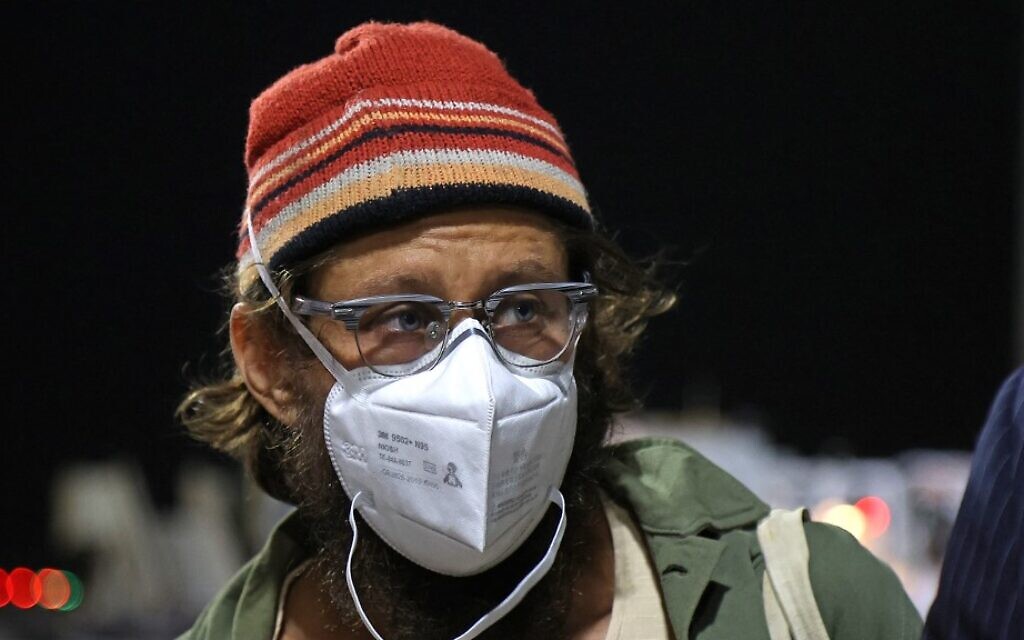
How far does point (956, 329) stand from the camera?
523 centimetres

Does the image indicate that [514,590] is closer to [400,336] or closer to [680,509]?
[680,509]

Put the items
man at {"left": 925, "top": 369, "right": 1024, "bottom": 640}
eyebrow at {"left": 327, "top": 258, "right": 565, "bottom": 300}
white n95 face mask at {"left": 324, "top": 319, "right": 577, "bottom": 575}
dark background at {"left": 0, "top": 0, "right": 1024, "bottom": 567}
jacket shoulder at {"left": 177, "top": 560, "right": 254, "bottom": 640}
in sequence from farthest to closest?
dark background at {"left": 0, "top": 0, "right": 1024, "bottom": 567}, jacket shoulder at {"left": 177, "top": 560, "right": 254, "bottom": 640}, eyebrow at {"left": 327, "top": 258, "right": 565, "bottom": 300}, white n95 face mask at {"left": 324, "top": 319, "right": 577, "bottom": 575}, man at {"left": 925, "top": 369, "right": 1024, "bottom": 640}

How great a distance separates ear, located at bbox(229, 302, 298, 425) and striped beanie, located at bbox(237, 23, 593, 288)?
0.32ft

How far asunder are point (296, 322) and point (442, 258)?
0.96ft

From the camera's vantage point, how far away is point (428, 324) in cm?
201

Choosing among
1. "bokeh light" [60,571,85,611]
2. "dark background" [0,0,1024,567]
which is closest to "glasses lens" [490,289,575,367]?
"dark background" [0,0,1024,567]

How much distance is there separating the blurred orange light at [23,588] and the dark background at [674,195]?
0.06 metres

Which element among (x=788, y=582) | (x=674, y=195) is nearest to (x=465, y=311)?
(x=788, y=582)

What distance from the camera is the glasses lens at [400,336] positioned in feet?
6.58

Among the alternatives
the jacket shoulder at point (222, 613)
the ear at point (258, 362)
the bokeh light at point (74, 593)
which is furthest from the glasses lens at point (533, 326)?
the bokeh light at point (74, 593)

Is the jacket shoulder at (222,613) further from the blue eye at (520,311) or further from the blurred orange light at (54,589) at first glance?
the blurred orange light at (54,589)

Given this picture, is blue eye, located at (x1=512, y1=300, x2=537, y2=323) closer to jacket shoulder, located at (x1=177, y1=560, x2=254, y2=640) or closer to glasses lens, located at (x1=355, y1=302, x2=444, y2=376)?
glasses lens, located at (x1=355, y1=302, x2=444, y2=376)

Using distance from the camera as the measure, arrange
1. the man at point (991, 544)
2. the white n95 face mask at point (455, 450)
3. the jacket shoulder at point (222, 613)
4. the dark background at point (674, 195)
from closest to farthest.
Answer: the man at point (991, 544)
the white n95 face mask at point (455, 450)
the jacket shoulder at point (222, 613)
the dark background at point (674, 195)

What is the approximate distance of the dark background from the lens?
173 inches
